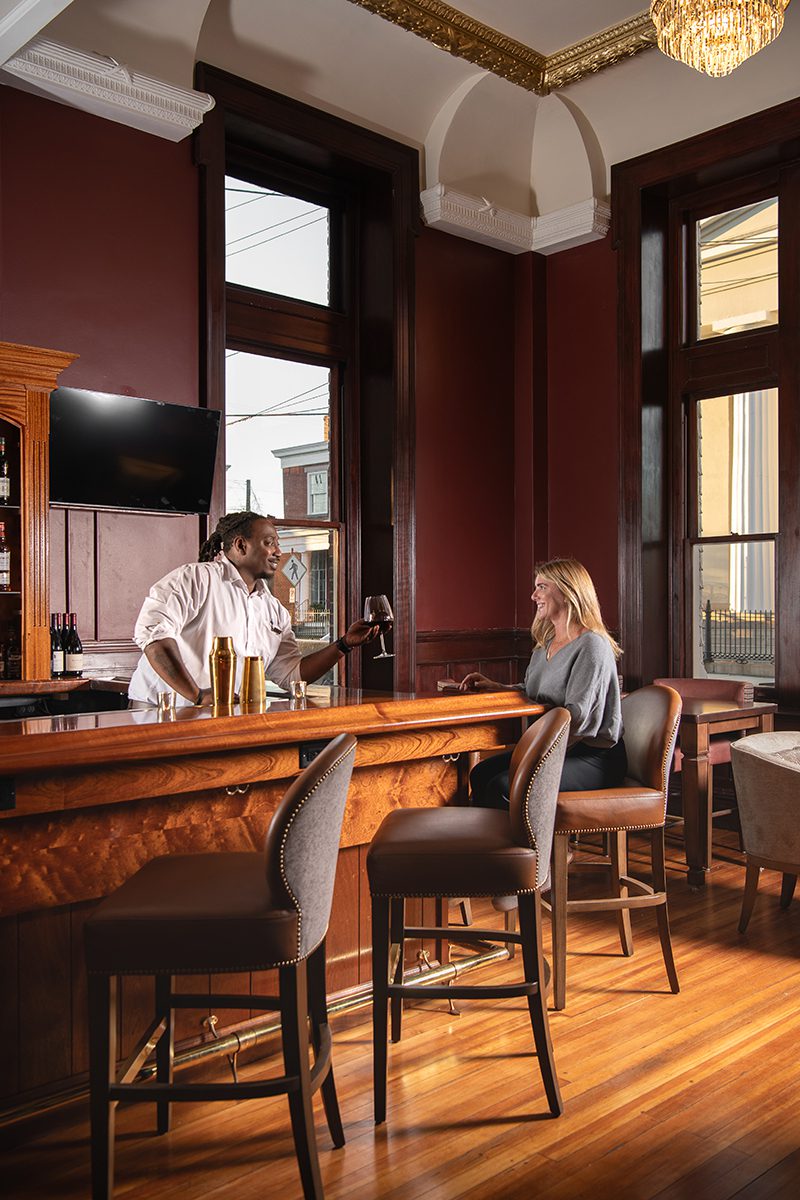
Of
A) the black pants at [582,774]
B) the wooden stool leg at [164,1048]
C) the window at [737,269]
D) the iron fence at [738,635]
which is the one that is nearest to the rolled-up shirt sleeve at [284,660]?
the black pants at [582,774]

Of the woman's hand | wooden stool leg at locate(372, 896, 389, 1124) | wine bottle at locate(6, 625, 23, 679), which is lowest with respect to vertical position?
wooden stool leg at locate(372, 896, 389, 1124)

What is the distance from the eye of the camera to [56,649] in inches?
181

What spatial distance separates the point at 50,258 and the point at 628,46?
3292 mm

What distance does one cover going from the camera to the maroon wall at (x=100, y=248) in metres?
4.51

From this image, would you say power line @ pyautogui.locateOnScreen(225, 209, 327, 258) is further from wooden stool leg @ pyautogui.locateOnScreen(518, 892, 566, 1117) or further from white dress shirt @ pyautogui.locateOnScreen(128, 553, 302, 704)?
wooden stool leg @ pyautogui.locateOnScreen(518, 892, 566, 1117)

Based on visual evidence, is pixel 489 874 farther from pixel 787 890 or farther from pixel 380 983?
pixel 787 890

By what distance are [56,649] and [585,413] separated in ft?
11.9

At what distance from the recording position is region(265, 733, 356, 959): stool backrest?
207 cm

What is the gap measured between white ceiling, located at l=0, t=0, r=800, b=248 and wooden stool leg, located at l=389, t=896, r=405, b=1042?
12.7 ft

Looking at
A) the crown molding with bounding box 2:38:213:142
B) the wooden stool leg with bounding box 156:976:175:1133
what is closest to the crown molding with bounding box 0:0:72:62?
the crown molding with bounding box 2:38:213:142

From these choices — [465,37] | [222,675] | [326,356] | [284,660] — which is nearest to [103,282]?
[326,356]

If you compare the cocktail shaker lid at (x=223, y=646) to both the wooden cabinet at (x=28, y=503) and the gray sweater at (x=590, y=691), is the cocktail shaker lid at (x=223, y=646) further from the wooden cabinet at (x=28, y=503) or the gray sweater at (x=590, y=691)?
the wooden cabinet at (x=28, y=503)

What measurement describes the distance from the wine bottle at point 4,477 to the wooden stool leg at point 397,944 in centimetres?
249

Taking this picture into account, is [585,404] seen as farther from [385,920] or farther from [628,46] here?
[385,920]
